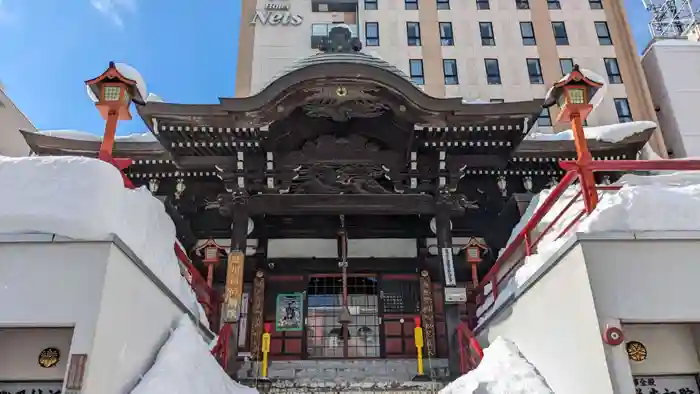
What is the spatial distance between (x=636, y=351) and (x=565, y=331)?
0.65m

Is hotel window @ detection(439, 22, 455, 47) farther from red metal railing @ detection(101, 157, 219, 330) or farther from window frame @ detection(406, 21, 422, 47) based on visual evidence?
red metal railing @ detection(101, 157, 219, 330)

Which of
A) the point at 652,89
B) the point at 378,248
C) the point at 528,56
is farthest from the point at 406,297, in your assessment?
the point at 652,89

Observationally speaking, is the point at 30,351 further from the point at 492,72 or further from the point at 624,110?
the point at 624,110

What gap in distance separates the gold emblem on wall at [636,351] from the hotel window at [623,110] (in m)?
24.8

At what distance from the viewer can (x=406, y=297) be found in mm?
10875

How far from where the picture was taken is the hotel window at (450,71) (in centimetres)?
2845

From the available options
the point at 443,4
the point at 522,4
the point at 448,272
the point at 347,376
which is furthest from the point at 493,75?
the point at 347,376

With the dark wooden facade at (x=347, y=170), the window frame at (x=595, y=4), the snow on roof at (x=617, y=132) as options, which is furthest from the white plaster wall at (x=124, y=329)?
the window frame at (x=595, y=4)

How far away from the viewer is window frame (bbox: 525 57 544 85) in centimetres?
2810

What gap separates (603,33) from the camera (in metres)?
29.3

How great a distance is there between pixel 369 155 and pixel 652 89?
24669 millimetres

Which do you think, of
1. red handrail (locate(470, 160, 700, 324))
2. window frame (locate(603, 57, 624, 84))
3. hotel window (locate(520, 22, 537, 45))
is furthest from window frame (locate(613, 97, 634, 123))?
red handrail (locate(470, 160, 700, 324))

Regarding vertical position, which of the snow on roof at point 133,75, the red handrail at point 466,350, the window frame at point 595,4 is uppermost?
the window frame at point 595,4

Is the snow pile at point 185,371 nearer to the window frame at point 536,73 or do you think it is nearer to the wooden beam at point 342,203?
the wooden beam at point 342,203
